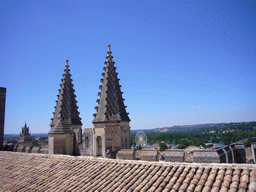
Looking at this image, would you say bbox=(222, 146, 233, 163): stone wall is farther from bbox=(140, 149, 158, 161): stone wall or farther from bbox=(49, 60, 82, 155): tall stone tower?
bbox=(49, 60, 82, 155): tall stone tower

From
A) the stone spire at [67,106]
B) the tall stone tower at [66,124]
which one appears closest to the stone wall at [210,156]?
the tall stone tower at [66,124]

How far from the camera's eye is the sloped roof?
6.17 m

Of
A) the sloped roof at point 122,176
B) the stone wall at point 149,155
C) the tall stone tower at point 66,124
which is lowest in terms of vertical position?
the sloped roof at point 122,176

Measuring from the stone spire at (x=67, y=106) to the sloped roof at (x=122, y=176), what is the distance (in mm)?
9314

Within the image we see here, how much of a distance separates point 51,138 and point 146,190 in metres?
11.8

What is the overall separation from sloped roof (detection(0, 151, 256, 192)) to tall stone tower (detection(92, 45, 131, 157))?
17.0ft

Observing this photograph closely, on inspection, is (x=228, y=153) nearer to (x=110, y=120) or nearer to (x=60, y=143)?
(x=110, y=120)

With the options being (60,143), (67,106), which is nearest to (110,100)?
(60,143)

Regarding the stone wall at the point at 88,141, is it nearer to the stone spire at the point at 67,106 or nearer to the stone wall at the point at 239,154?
the stone spire at the point at 67,106

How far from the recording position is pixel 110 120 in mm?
17016

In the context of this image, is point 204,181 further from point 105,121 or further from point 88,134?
point 88,134

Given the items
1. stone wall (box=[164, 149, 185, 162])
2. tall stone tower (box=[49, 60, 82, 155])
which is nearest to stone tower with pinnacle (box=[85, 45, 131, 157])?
tall stone tower (box=[49, 60, 82, 155])

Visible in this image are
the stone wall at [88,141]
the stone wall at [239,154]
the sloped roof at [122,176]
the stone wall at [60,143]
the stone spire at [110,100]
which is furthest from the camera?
the stone wall at [88,141]

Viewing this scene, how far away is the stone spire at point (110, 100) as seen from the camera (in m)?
17.3
